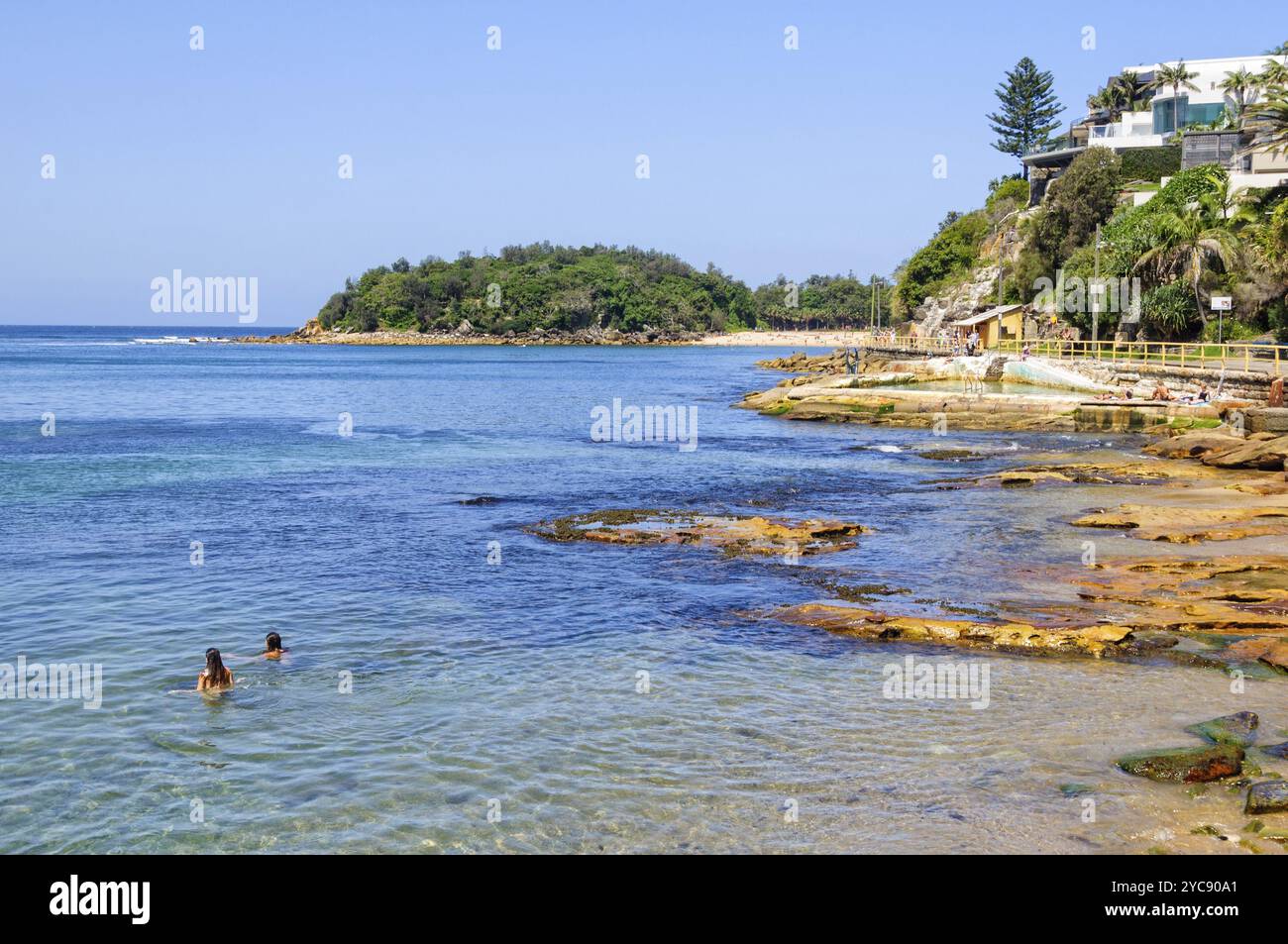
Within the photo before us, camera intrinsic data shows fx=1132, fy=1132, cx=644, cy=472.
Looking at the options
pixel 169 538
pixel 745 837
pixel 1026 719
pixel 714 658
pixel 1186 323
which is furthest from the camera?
pixel 1186 323

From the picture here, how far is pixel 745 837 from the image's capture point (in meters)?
10.5

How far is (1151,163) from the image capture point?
83.7 meters

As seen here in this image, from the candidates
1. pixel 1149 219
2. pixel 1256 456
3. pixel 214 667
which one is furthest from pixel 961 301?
pixel 214 667

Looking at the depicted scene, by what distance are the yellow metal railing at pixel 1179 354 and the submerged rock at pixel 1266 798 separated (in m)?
36.9

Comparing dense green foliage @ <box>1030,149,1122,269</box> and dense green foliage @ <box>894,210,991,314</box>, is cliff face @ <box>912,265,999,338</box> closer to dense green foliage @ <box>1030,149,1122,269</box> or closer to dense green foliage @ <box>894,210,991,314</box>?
dense green foliage @ <box>894,210,991,314</box>

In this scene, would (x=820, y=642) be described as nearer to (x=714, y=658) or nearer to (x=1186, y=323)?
(x=714, y=658)

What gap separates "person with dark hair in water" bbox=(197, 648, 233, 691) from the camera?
14750mm

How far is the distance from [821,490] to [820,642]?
1703 centimetres

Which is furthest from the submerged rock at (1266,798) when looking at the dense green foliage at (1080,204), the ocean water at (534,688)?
the dense green foliage at (1080,204)

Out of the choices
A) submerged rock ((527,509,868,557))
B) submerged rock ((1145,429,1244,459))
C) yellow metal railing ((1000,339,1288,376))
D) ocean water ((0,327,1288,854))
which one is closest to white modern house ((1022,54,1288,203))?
yellow metal railing ((1000,339,1288,376))

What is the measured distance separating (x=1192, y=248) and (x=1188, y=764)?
54.2m
